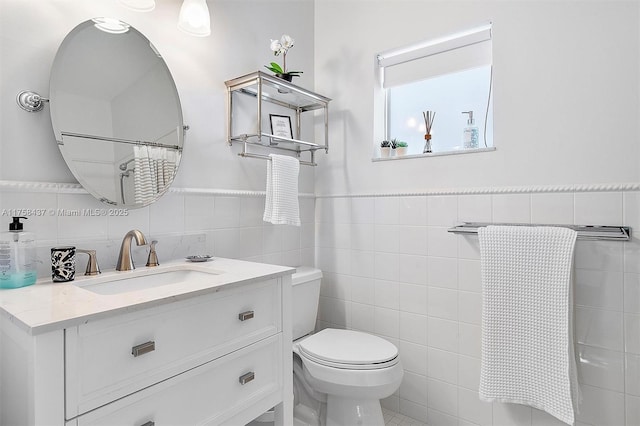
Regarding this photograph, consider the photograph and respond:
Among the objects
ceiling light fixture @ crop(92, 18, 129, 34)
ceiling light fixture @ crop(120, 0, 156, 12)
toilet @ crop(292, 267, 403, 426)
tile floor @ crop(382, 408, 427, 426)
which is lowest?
tile floor @ crop(382, 408, 427, 426)

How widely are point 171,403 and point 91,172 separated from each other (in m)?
0.79

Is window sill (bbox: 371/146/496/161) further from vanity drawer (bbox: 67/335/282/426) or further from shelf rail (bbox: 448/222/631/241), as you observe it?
vanity drawer (bbox: 67/335/282/426)

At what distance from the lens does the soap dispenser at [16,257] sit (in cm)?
97

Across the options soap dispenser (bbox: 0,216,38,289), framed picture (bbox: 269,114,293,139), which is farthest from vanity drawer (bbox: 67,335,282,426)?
framed picture (bbox: 269,114,293,139)

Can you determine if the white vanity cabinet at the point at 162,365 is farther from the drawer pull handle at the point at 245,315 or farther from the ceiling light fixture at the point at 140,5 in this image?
the ceiling light fixture at the point at 140,5

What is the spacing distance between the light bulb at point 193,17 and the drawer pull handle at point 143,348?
1203mm

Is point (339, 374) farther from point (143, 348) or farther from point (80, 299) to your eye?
point (80, 299)

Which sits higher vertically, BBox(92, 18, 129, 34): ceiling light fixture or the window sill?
BBox(92, 18, 129, 34): ceiling light fixture

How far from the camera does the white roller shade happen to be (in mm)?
1729

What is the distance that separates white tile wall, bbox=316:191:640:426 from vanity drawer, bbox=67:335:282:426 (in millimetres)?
873

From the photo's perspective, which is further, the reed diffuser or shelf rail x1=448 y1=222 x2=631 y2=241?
the reed diffuser

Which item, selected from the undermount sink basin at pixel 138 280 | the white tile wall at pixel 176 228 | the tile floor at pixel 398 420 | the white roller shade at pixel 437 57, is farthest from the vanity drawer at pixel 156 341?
the white roller shade at pixel 437 57

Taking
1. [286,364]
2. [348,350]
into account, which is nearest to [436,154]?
[348,350]

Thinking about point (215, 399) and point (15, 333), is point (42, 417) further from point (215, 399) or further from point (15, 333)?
point (215, 399)
